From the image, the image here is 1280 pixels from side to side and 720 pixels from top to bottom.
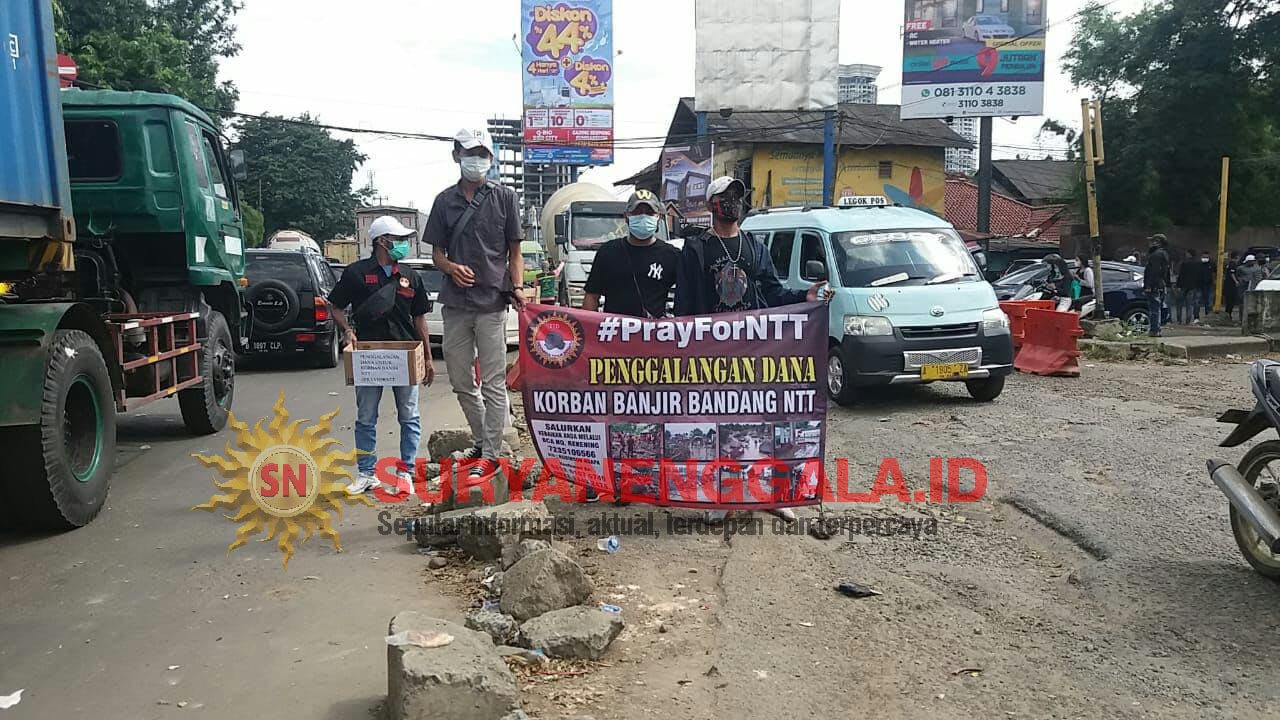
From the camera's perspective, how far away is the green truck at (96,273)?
5305 mm

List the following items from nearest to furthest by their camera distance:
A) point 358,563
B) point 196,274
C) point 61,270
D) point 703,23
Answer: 1. point 358,563
2. point 61,270
3. point 196,274
4. point 703,23

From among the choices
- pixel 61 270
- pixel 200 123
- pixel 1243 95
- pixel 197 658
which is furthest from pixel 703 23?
pixel 197 658

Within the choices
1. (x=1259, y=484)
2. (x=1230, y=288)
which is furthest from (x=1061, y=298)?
(x=1259, y=484)

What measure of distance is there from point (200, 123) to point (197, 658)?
619 centimetres

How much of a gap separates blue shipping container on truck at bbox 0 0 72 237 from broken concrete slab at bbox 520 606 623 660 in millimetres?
3521

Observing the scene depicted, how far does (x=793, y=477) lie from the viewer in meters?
5.28

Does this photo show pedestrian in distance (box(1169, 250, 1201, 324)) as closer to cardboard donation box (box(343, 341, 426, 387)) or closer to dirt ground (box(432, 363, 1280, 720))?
dirt ground (box(432, 363, 1280, 720))

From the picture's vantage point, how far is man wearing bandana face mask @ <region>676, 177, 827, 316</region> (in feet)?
18.8

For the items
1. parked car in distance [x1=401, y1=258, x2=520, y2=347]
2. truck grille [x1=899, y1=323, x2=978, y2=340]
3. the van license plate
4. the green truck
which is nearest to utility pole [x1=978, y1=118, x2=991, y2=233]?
parked car in distance [x1=401, y1=258, x2=520, y2=347]

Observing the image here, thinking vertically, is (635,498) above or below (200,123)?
below

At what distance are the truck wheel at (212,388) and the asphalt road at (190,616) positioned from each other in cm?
212

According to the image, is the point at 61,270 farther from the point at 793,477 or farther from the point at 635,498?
the point at 793,477

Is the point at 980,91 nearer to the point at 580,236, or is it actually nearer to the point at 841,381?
the point at 580,236

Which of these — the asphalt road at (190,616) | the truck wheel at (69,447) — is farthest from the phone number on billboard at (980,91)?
the truck wheel at (69,447)
